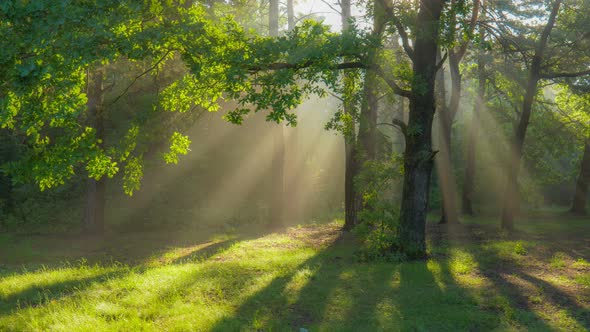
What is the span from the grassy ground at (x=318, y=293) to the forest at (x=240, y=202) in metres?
0.06

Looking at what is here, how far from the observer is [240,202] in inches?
1001

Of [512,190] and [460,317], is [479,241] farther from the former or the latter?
[460,317]

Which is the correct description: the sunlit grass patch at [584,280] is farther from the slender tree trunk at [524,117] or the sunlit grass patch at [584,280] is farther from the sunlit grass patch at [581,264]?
the slender tree trunk at [524,117]

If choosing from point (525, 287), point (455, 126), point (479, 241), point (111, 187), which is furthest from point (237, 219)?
point (455, 126)

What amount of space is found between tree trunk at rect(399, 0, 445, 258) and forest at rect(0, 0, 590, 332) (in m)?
0.04

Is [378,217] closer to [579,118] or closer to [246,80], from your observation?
[246,80]

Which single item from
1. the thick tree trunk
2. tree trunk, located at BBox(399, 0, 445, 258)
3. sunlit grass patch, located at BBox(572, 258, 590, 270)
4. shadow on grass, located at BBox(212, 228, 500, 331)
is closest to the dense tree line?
tree trunk, located at BBox(399, 0, 445, 258)

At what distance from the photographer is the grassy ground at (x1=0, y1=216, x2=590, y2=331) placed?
24.2ft

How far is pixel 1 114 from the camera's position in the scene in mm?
7875

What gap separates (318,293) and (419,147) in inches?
198

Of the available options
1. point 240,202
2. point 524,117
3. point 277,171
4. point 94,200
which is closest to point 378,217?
point 524,117

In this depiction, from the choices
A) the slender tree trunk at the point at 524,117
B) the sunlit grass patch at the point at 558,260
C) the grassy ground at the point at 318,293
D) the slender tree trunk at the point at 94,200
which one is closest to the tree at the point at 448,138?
the slender tree trunk at the point at 524,117

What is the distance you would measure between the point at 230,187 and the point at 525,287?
18151 millimetres

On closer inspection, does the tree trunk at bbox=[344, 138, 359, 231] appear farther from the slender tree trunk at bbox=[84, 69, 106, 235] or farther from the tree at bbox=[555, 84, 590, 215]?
the tree at bbox=[555, 84, 590, 215]
